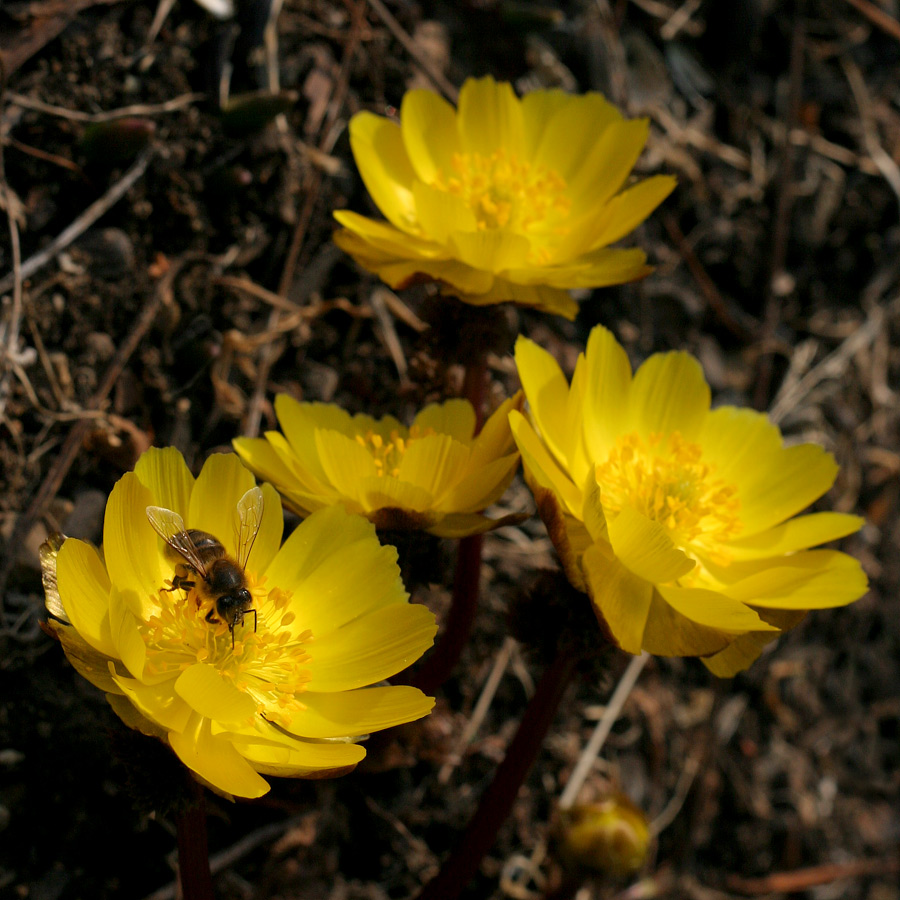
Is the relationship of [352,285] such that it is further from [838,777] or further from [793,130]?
[838,777]

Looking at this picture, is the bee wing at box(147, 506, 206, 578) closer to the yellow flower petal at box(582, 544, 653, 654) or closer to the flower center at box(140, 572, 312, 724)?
the flower center at box(140, 572, 312, 724)

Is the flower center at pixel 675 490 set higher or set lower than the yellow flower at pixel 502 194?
lower

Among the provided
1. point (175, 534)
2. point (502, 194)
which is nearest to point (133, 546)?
point (175, 534)

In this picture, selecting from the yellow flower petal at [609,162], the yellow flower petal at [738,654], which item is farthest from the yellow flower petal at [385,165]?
the yellow flower petal at [738,654]

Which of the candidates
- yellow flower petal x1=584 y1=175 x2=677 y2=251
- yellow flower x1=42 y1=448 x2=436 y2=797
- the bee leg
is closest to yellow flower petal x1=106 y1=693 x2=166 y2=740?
yellow flower x1=42 y1=448 x2=436 y2=797

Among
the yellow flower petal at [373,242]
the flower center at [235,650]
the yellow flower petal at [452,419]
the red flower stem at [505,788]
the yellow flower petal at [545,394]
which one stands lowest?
the red flower stem at [505,788]

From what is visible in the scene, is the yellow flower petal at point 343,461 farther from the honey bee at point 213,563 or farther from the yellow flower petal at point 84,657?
the yellow flower petal at point 84,657

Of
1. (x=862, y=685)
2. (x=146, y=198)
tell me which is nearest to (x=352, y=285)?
(x=146, y=198)
